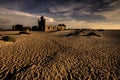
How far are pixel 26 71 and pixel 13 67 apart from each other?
4.11 feet

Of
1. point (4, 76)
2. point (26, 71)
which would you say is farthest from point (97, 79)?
point (4, 76)

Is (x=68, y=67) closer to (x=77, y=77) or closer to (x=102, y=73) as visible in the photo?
(x=77, y=77)

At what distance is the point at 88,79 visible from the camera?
5438 mm

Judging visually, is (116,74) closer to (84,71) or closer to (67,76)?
(84,71)

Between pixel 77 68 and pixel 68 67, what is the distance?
0.65m

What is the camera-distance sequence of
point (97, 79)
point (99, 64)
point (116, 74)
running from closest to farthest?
point (97, 79) < point (116, 74) < point (99, 64)

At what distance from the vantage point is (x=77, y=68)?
6.68 meters

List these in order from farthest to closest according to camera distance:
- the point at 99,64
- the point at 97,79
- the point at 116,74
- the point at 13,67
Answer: the point at 99,64 < the point at 13,67 < the point at 116,74 < the point at 97,79

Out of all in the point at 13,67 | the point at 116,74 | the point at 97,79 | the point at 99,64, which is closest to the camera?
the point at 97,79

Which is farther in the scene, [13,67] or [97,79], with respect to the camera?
[13,67]

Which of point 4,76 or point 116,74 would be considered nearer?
point 4,76

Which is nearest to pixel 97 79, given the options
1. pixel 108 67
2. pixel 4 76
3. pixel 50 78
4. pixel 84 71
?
pixel 84 71

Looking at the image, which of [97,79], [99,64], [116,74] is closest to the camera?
[97,79]

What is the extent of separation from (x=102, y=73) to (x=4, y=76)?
6111 mm
